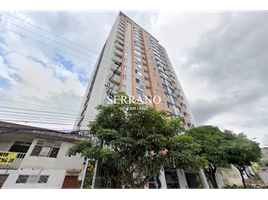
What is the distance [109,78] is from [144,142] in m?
10.5

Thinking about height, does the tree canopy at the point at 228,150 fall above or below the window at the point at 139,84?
below

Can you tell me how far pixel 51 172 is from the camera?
24.8ft

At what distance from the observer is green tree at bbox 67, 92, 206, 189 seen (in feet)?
16.3

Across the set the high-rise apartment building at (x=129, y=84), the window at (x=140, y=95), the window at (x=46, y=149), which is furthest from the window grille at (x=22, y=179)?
the window at (x=140, y=95)

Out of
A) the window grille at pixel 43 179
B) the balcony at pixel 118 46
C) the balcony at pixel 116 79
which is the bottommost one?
the window grille at pixel 43 179

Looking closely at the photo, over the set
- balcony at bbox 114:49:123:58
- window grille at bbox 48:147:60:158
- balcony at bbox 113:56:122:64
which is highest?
balcony at bbox 114:49:123:58

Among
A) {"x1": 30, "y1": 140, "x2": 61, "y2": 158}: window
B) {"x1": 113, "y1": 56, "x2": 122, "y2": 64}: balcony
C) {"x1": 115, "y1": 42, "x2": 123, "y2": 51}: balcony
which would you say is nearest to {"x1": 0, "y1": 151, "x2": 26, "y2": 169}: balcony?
{"x1": 30, "y1": 140, "x2": 61, "y2": 158}: window

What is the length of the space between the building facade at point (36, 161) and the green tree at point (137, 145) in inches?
136

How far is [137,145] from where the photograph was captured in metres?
5.08

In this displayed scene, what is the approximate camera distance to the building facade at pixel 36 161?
6.83 metres

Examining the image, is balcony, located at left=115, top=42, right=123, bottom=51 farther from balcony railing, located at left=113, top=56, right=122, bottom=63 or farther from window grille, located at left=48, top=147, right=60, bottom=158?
window grille, located at left=48, top=147, right=60, bottom=158

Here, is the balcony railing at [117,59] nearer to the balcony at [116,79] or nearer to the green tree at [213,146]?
the balcony at [116,79]

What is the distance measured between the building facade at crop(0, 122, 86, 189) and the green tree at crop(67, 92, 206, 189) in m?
3.44
